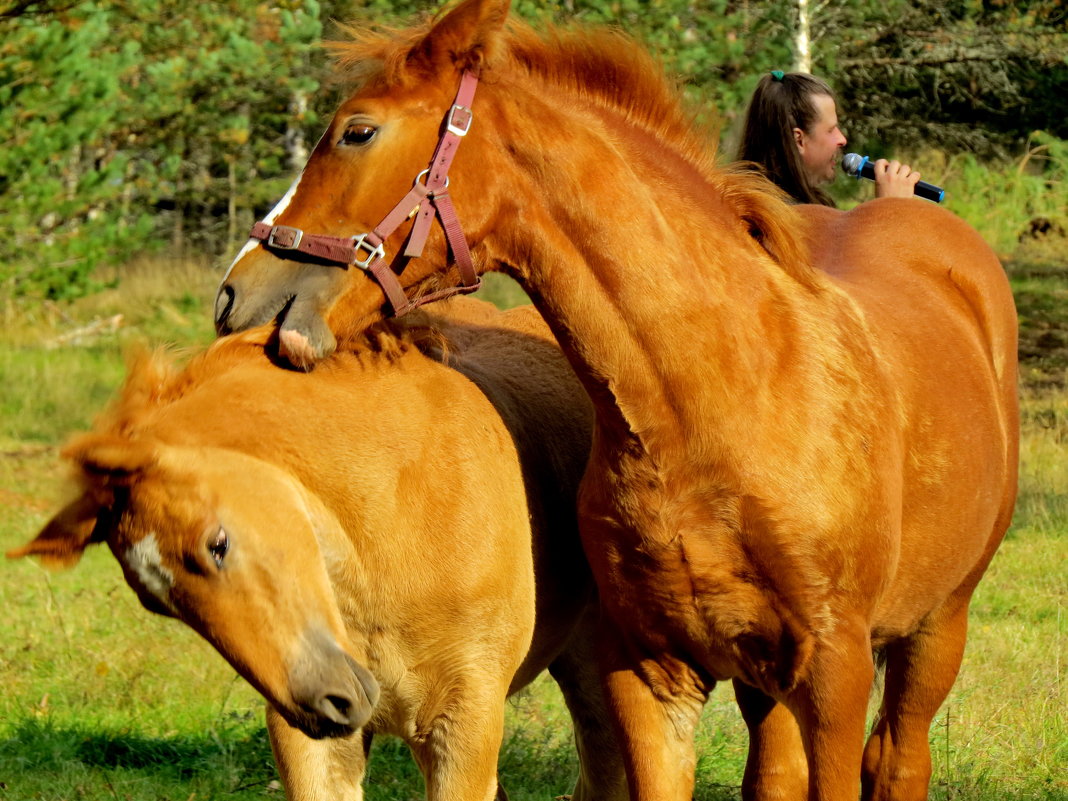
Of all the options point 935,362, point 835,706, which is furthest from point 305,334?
point 935,362

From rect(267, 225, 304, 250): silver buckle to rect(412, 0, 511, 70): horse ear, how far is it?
21.2 inches

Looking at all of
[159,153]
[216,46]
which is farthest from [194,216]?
[216,46]

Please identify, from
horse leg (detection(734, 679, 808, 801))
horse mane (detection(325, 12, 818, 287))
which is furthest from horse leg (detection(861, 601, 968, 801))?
horse mane (detection(325, 12, 818, 287))

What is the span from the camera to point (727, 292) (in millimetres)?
3305

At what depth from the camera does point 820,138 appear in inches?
206

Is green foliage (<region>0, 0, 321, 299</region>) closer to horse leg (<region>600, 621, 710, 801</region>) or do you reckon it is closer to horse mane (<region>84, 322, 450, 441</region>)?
horse mane (<region>84, 322, 450, 441</region>)

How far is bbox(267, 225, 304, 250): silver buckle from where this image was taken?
3.13 m

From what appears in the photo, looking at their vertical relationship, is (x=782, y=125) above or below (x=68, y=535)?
above

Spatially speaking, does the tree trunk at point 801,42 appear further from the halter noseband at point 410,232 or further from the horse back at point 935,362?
the halter noseband at point 410,232

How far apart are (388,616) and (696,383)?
0.95 metres

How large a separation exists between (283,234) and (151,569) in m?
0.85

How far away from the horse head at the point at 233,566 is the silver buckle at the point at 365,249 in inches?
21.8

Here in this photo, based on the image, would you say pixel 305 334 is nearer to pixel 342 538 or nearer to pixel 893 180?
pixel 342 538

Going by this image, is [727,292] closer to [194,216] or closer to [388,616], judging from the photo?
[388,616]
